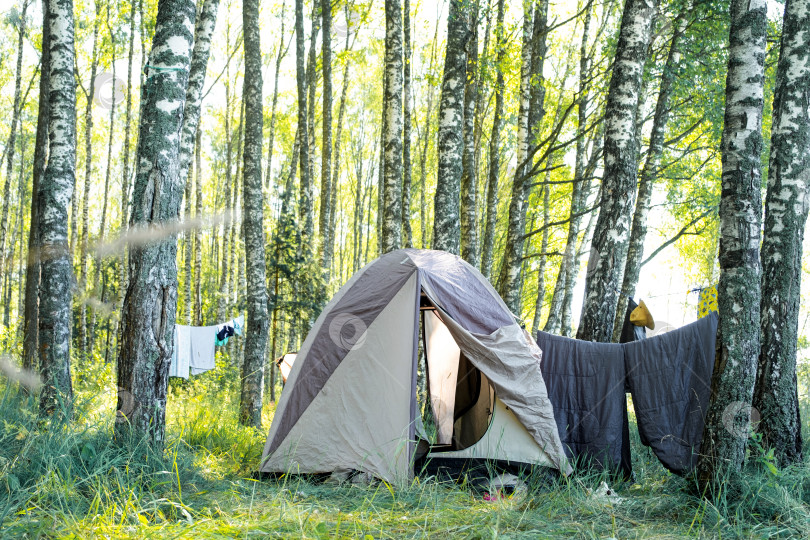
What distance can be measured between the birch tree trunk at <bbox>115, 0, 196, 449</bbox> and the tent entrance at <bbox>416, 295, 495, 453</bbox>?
2.76 metres

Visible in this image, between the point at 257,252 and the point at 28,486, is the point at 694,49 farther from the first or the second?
the point at 28,486

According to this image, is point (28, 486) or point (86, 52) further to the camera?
point (86, 52)

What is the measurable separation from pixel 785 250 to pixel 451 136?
12.8ft

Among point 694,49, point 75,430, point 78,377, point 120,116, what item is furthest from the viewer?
point 120,116

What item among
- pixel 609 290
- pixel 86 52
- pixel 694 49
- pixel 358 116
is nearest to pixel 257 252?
pixel 609 290

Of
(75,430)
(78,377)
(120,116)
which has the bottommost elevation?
(78,377)

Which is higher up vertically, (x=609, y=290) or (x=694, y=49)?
(x=694, y=49)

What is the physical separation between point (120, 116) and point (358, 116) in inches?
337

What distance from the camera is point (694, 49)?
907cm

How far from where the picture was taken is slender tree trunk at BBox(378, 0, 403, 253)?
327 inches

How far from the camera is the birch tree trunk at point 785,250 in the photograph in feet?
15.2

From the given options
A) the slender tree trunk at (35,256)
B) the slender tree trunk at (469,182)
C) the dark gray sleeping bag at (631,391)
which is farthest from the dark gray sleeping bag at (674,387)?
the slender tree trunk at (35,256)

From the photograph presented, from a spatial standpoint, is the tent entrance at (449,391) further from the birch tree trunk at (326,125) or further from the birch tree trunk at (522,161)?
the birch tree trunk at (326,125)

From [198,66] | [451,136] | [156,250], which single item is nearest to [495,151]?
[451,136]
